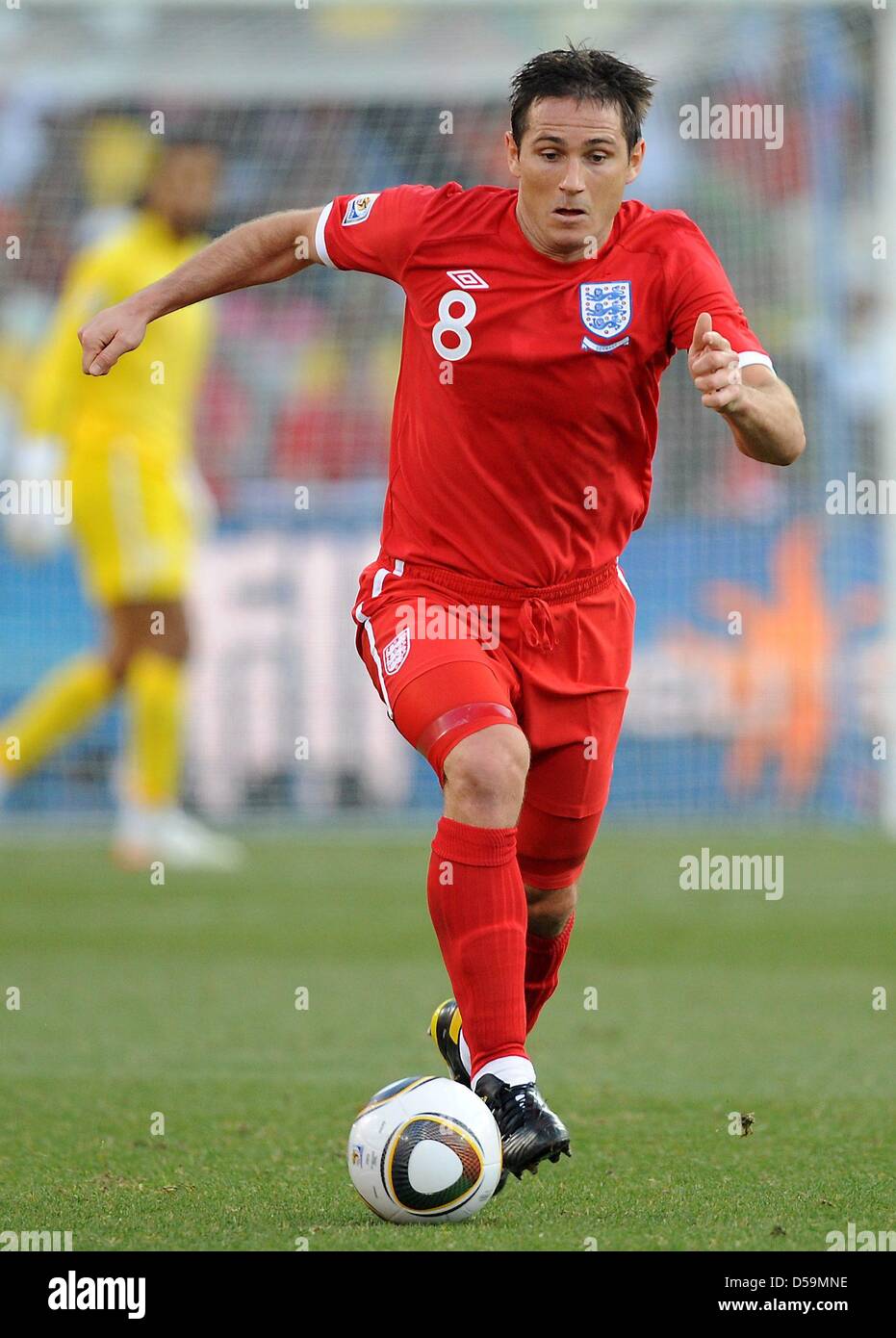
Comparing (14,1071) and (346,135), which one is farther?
(346,135)

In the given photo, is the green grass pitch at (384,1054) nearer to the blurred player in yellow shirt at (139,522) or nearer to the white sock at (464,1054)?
the white sock at (464,1054)

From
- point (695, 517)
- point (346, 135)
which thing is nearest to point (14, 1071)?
point (695, 517)

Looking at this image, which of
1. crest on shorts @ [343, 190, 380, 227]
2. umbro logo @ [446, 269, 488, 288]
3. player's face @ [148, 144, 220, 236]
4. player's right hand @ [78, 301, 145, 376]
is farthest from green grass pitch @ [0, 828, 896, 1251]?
player's face @ [148, 144, 220, 236]

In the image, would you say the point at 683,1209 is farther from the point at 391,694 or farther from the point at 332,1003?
the point at 332,1003

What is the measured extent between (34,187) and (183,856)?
18.6ft

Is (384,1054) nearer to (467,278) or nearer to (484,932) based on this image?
(484,932)

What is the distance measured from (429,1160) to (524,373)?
5.02ft

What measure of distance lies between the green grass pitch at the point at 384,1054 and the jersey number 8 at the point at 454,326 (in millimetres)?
1640

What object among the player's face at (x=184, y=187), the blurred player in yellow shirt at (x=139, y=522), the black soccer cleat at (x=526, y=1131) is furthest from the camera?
the blurred player in yellow shirt at (x=139, y=522)

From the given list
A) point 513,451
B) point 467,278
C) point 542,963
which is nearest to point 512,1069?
point 542,963

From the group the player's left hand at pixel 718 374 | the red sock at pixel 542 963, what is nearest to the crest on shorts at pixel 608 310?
the player's left hand at pixel 718 374

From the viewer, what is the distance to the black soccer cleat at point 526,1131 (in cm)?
381

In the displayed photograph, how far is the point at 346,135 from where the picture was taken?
45.3 ft
